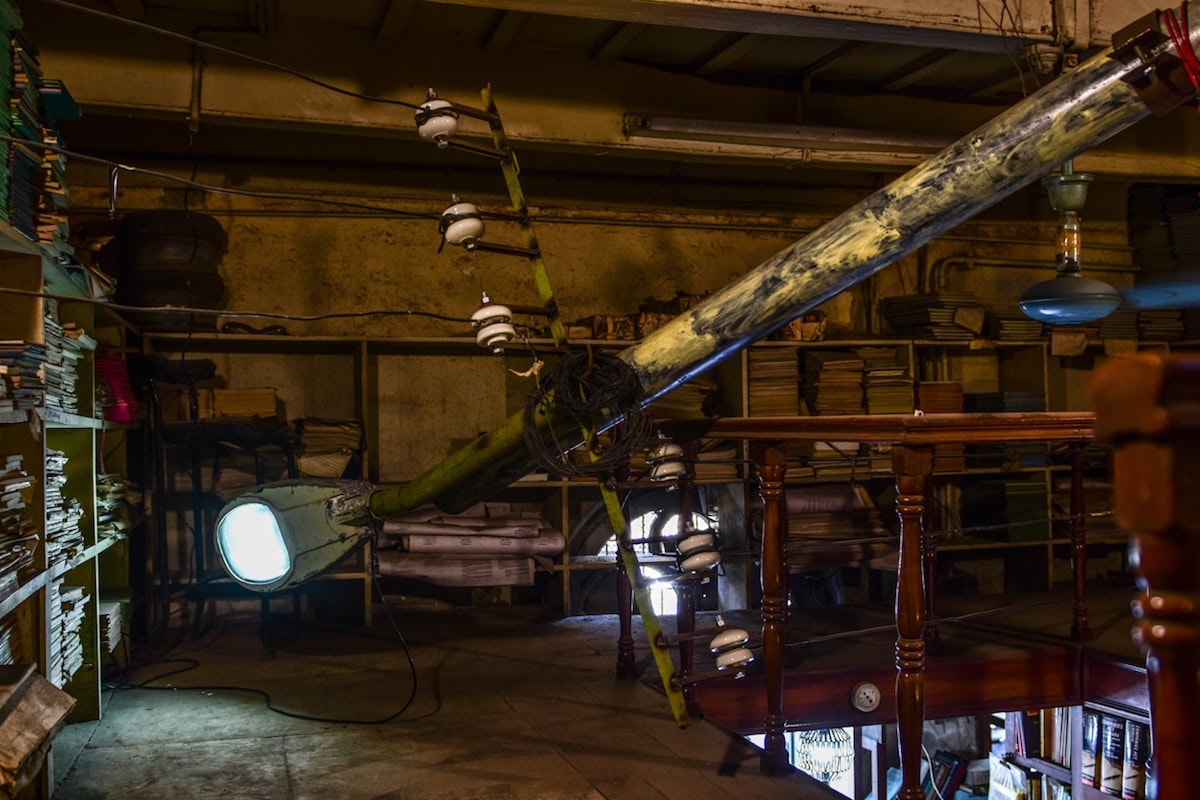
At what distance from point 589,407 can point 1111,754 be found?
331 cm

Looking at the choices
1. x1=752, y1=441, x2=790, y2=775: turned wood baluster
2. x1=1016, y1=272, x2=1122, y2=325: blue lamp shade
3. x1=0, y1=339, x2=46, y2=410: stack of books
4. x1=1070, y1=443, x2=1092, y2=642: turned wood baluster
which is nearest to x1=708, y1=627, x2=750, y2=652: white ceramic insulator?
x1=752, y1=441, x2=790, y2=775: turned wood baluster

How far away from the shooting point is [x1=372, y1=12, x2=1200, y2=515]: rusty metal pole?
195cm

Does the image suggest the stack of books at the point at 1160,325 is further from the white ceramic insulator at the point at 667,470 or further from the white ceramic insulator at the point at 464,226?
the white ceramic insulator at the point at 464,226

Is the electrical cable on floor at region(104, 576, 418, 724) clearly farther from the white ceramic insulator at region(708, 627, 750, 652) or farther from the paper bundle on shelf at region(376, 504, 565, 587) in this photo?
the white ceramic insulator at region(708, 627, 750, 652)

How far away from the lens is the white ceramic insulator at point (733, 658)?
278cm

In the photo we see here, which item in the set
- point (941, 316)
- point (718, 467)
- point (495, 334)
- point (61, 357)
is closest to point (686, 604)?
point (495, 334)

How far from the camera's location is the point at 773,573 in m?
3.04

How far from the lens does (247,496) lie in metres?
3.42

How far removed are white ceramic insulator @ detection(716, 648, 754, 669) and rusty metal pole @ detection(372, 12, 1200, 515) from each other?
780 mm

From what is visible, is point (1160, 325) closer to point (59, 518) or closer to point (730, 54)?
point (730, 54)

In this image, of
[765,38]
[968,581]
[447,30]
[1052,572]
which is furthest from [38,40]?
[1052,572]

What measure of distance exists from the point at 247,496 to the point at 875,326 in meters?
4.45

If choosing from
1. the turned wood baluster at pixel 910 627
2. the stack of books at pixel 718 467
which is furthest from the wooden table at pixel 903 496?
the stack of books at pixel 718 467

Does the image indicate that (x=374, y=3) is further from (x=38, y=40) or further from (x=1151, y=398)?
(x=1151, y=398)
